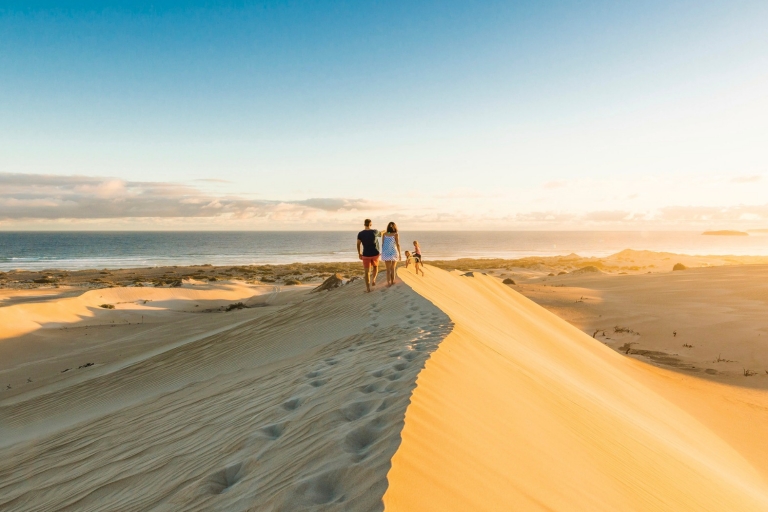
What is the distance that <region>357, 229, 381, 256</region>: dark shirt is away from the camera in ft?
30.0

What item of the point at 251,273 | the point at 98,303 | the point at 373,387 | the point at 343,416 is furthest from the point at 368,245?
the point at 251,273

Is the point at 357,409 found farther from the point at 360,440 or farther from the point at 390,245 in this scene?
the point at 390,245

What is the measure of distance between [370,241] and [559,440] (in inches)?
251

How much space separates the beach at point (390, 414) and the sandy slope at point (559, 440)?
0.06 feet

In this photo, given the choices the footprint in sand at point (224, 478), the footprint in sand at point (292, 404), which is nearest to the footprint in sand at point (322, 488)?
Answer: the footprint in sand at point (224, 478)

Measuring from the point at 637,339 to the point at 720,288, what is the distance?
807 cm

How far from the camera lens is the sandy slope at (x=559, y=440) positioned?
7.25 feet

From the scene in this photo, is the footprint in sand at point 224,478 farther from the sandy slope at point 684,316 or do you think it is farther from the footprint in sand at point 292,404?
the sandy slope at point 684,316

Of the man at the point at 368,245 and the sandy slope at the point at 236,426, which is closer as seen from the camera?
the sandy slope at the point at 236,426

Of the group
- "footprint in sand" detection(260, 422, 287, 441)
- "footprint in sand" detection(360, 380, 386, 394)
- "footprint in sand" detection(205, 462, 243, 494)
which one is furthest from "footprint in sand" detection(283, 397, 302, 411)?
"footprint in sand" detection(205, 462, 243, 494)

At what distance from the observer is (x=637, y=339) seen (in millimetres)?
12273

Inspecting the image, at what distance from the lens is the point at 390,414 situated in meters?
2.68

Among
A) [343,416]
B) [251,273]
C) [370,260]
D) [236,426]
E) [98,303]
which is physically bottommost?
[251,273]

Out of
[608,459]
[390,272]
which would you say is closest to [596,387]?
[608,459]
